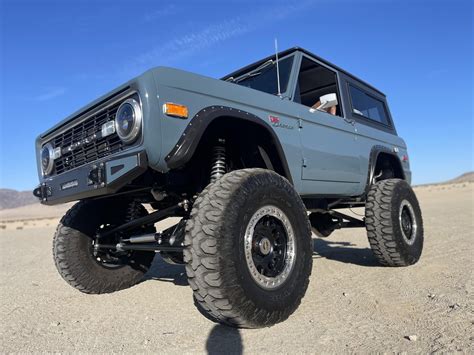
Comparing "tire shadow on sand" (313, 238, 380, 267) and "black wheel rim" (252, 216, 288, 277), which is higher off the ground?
"black wheel rim" (252, 216, 288, 277)

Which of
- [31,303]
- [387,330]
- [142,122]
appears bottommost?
→ [387,330]

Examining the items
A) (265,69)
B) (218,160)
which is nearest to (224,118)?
(218,160)

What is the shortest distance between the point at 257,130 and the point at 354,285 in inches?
68.7

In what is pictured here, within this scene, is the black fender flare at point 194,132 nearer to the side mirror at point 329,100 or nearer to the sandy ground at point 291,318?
the sandy ground at point 291,318

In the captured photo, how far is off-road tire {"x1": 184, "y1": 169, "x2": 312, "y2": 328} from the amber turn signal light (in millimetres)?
532

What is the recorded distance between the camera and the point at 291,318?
2805mm

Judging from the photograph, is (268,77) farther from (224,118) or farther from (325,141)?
(224,118)

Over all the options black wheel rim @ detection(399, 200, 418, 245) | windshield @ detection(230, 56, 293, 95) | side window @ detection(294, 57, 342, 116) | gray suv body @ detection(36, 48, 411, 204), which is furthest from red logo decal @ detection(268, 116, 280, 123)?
black wheel rim @ detection(399, 200, 418, 245)

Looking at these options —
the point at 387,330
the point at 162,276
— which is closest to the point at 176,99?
the point at 387,330

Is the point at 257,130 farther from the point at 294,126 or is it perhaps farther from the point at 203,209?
the point at 203,209

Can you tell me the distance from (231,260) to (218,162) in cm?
98

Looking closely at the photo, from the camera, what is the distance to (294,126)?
146 inches

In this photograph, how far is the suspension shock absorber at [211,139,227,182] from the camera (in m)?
3.16

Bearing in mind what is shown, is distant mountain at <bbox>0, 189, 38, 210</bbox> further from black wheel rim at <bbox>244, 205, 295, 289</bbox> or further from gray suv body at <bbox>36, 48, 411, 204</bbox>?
black wheel rim at <bbox>244, 205, 295, 289</bbox>
